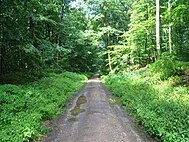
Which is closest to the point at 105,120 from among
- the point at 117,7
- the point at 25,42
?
the point at 25,42

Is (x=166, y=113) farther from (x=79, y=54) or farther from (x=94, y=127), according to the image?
(x=79, y=54)

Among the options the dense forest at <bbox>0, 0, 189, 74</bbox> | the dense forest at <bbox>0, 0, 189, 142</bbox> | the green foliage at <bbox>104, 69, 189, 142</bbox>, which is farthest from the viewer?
the dense forest at <bbox>0, 0, 189, 74</bbox>

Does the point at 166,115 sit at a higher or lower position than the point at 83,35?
lower

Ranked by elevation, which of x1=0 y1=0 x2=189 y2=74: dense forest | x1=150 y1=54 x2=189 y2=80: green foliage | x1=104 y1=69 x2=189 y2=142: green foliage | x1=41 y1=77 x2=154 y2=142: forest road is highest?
x1=0 y1=0 x2=189 y2=74: dense forest

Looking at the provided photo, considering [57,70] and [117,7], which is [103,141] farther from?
[117,7]

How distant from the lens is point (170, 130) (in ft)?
17.4

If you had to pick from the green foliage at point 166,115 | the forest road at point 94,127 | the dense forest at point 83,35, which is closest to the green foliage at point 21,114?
the forest road at point 94,127

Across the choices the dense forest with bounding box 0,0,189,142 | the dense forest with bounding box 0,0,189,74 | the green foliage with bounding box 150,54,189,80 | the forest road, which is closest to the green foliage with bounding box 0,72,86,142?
the dense forest with bounding box 0,0,189,142

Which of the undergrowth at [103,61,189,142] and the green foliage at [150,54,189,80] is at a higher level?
the green foliage at [150,54,189,80]

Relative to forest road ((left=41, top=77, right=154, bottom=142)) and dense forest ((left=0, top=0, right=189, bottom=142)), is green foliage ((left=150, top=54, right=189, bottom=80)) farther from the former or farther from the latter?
forest road ((left=41, top=77, right=154, bottom=142))

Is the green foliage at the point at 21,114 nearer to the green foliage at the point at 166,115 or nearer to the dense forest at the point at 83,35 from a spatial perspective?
the green foliage at the point at 166,115

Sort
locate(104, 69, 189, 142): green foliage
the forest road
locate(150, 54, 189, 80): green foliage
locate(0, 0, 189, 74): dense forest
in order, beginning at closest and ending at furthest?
locate(104, 69, 189, 142): green foliage
the forest road
locate(0, 0, 189, 74): dense forest
locate(150, 54, 189, 80): green foliage

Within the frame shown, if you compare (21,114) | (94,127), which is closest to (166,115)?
(94,127)

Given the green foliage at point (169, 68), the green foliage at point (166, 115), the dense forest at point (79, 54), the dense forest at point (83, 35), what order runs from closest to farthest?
the green foliage at point (166, 115) → the dense forest at point (79, 54) → the dense forest at point (83, 35) → the green foliage at point (169, 68)
